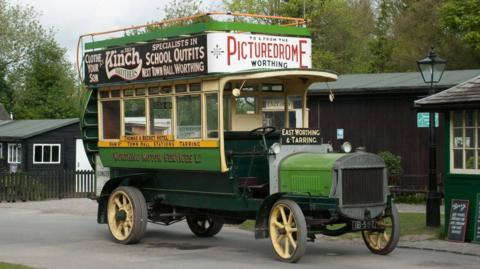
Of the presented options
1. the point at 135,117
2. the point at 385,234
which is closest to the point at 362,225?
the point at 385,234

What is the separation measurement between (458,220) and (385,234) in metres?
2.46

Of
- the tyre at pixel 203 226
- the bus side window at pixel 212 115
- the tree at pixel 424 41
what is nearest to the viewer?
the bus side window at pixel 212 115

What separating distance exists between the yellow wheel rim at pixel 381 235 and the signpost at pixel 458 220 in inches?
78.3

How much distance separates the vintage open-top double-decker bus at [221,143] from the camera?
1368 cm

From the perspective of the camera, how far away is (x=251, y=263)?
44.5ft

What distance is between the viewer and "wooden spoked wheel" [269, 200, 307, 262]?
13203mm

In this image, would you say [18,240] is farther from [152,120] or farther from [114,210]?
[152,120]

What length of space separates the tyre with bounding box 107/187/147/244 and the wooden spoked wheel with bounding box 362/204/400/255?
4.01 meters

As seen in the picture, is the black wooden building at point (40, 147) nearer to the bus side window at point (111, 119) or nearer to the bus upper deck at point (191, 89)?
the bus side window at point (111, 119)

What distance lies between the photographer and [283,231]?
44.8 ft

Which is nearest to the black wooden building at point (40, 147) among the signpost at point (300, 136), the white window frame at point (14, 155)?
the white window frame at point (14, 155)

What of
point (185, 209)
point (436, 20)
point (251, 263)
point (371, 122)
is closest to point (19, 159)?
point (371, 122)

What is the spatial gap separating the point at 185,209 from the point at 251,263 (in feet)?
10.9

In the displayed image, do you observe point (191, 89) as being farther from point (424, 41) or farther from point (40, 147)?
point (424, 41)
